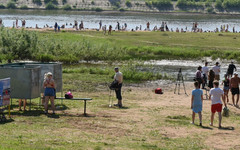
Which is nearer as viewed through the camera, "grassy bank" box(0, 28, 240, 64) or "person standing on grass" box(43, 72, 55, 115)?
"person standing on grass" box(43, 72, 55, 115)

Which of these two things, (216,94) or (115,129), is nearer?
(115,129)

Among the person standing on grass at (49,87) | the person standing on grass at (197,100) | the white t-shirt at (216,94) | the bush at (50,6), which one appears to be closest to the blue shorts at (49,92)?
the person standing on grass at (49,87)

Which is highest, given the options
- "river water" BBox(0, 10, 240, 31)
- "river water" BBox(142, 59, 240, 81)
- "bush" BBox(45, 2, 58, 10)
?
"bush" BBox(45, 2, 58, 10)

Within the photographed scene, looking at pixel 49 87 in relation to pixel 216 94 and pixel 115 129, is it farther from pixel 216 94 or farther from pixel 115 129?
pixel 216 94

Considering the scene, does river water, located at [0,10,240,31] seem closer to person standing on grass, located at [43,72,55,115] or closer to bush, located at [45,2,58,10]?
bush, located at [45,2,58,10]

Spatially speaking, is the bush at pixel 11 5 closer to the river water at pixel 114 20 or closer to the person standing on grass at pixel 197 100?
the river water at pixel 114 20

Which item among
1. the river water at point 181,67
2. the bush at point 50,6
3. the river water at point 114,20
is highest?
the bush at point 50,6

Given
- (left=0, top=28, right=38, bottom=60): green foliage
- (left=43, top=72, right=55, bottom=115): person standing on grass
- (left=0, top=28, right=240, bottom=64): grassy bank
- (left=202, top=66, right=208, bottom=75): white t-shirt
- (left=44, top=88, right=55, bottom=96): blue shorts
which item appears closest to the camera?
(left=43, top=72, right=55, bottom=115): person standing on grass

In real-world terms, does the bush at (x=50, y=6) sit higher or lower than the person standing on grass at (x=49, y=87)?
higher

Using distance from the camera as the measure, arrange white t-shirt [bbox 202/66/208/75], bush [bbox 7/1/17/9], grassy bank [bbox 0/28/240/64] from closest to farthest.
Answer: white t-shirt [bbox 202/66/208/75], grassy bank [bbox 0/28/240/64], bush [bbox 7/1/17/9]

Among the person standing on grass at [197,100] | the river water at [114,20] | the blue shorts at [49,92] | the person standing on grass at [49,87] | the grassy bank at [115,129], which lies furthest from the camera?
the river water at [114,20]

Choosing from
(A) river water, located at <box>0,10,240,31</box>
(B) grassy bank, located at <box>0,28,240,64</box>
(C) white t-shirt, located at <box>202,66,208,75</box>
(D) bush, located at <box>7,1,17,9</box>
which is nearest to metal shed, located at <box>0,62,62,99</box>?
(C) white t-shirt, located at <box>202,66,208,75</box>

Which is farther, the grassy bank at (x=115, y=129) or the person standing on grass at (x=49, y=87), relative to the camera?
the person standing on grass at (x=49, y=87)

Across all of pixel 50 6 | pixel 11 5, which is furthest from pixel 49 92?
pixel 11 5
